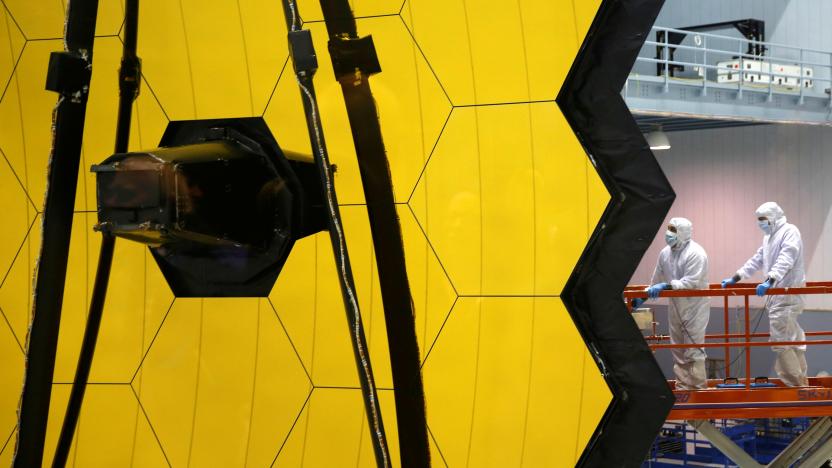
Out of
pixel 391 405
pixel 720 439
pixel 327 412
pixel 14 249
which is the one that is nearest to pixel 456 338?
pixel 391 405

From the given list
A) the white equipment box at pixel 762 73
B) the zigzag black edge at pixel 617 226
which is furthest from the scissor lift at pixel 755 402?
the white equipment box at pixel 762 73

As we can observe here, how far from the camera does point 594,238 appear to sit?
1450 mm

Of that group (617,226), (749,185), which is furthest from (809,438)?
(749,185)

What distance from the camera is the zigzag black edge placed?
4.73 ft

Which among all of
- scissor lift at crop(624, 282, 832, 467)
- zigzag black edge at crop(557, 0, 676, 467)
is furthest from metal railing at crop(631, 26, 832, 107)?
zigzag black edge at crop(557, 0, 676, 467)

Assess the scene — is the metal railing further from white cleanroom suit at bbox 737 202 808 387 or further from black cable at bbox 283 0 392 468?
black cable at bbox 283 0 392 468

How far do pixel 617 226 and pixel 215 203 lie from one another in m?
0.63

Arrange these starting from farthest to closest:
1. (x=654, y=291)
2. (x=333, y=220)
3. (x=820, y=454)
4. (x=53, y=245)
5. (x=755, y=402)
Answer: (x=820, y=454) → (x=755, y=402) → (x=654, y=291) → (x=53, y=245) → (x=333, y=220)

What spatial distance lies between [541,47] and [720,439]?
17.9 feet

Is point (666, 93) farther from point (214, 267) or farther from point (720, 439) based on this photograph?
point (214, 267)

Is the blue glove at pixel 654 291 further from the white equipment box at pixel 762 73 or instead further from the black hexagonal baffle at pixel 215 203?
the white equipment box at pixel 762 73

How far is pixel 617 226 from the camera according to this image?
57.0 inches

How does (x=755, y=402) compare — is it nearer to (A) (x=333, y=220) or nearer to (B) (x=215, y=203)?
(B) (x=215, y=203)

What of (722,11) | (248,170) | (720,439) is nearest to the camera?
(248,170)
